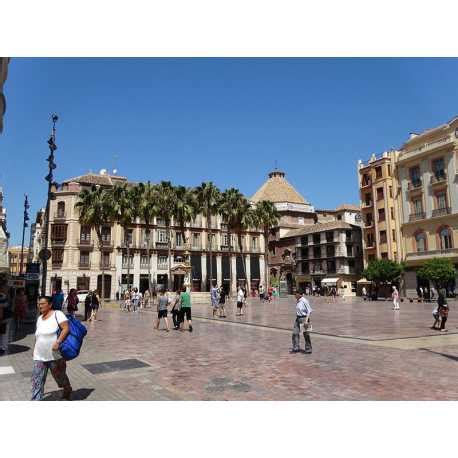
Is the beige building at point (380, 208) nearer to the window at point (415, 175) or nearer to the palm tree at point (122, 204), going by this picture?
the window at point (415, 175)

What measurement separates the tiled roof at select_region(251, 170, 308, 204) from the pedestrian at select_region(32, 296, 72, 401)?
248 feet

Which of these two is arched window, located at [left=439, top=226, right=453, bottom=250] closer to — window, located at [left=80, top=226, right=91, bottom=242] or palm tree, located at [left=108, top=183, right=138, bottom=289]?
palm tree, located at [left=108, top=183, right=138, bottom=289]

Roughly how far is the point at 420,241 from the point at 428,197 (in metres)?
5.01

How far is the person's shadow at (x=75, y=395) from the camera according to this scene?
6.45m

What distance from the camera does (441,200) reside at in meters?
45.2

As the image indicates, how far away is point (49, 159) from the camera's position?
711 inches

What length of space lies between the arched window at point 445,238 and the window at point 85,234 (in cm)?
4133

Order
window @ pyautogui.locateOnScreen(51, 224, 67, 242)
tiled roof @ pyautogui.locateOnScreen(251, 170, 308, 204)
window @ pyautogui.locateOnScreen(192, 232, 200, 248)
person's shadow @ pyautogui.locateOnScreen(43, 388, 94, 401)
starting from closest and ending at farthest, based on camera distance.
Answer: person's shadow @ pyautogui.locateOnScreen(43, 388, 94, 401) → window @ pyautogui.locateOnScreen(51, 224, 67, 242) → window @ pyautogui.locateOnScreen(192, 232, 200, 248) → tiled roof @ pyautogui.locateOnScreen(251, 170, 308, 204)

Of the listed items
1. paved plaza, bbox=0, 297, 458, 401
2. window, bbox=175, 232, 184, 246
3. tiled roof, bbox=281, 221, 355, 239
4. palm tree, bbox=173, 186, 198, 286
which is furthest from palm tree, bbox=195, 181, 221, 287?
paved plaza, bbox=0, 297, 458, 401

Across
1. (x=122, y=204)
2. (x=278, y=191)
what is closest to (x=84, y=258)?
(x=122, y=204)

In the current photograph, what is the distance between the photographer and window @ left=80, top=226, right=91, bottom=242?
2126 inches

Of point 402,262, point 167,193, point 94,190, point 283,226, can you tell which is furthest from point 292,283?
point 94,190
